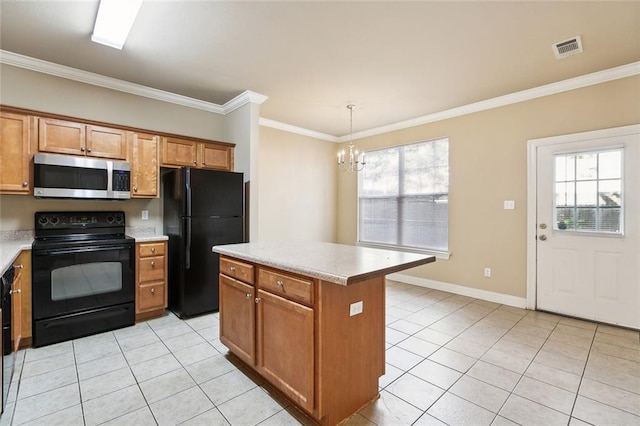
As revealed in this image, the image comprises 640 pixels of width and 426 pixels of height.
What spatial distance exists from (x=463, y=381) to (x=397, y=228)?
306cm

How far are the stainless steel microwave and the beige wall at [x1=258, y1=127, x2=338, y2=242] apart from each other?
201 cm

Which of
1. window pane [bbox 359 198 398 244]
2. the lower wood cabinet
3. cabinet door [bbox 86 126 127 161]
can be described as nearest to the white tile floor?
the lower wood cabinet

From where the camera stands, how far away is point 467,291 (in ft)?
13.6

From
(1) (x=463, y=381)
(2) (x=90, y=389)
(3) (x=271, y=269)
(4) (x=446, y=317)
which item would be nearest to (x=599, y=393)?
(1) (x=463, y=381)

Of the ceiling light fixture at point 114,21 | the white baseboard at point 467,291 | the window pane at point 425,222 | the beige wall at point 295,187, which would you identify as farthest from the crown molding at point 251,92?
the white baseboard at point 467,291

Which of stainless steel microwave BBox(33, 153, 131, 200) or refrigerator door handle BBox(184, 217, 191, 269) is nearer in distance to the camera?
stainless steel microwave BBox(33, 153, 131, 200)

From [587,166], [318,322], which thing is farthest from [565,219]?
[318,322]

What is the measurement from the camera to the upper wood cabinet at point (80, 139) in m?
2.79

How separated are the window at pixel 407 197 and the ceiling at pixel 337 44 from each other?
117cm

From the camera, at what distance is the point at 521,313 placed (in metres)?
3.47

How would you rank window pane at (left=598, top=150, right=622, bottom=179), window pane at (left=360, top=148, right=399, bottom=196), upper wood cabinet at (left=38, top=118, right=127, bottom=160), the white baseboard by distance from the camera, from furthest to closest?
window pane at (left=360, top=148, right=399, bottom=196) → the white baseboard → window pane at (left=598, top=150, right=622, bottom=179) → upper wood cabinet at (left=38, top=118, right=127, bottom=160)

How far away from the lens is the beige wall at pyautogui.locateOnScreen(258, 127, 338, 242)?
486cm

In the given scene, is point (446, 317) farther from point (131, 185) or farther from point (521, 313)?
point (131, 185)

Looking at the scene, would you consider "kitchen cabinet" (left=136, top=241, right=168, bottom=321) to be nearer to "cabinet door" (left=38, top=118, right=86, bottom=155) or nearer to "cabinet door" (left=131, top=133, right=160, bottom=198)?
"cabinet door" (left=131, top=133, right=160, bottom=198)
